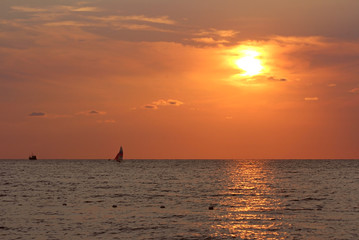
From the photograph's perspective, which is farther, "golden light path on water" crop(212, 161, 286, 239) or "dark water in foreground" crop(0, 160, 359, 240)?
"golden light path on water" crop(212, 161, 286, 239)

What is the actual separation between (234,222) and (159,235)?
11.2 m

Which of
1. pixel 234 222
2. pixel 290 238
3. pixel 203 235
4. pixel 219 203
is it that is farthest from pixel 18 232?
pixel 219 203

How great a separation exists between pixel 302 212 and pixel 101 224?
2598 cm

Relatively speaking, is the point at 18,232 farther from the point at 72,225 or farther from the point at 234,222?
the point at 234,222

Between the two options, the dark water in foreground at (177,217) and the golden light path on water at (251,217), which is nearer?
→ the dark water in foreground at (177,217)

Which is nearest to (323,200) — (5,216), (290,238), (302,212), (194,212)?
(302,212)

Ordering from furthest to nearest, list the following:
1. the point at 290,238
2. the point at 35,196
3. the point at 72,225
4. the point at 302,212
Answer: the point at 35,196, the point at 302,212, the point at 72,225, the point at 290,238

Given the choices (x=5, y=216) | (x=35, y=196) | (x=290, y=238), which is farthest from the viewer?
(x=35, y=196)

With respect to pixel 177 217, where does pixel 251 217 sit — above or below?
above

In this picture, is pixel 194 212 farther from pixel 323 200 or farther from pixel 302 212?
pixel 323 200

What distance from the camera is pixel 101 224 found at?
50.1 m

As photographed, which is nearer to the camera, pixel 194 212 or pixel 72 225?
pixel 72 225

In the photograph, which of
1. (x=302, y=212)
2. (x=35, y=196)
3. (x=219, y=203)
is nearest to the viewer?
(x=302, y=212)

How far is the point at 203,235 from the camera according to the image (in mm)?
44375
